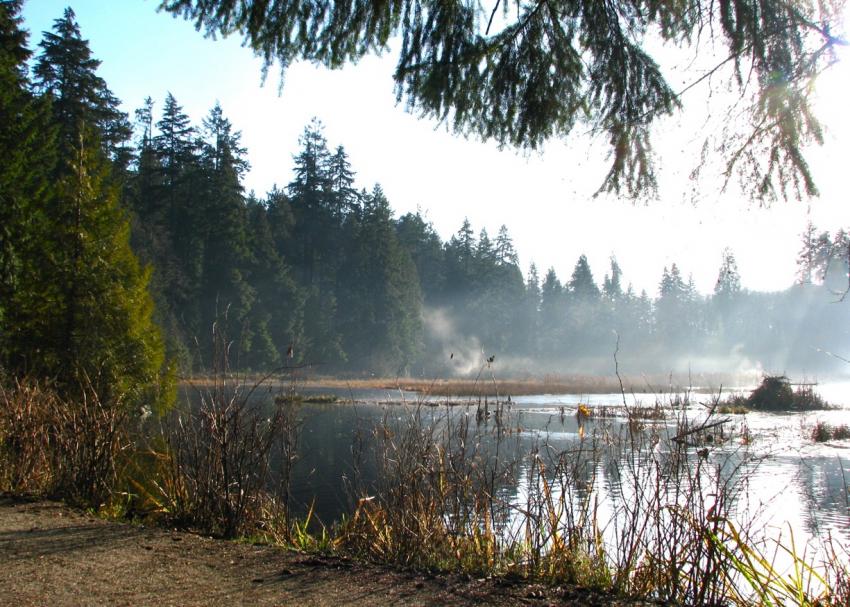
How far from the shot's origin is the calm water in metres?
6.90

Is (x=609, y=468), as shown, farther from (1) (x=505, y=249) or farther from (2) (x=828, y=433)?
(1) (x=505, y=249)

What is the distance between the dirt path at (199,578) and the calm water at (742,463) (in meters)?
1.45

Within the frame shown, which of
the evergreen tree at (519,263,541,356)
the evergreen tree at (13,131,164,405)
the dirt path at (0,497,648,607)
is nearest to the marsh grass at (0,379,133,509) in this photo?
the dirt path at (0,497,648,607)

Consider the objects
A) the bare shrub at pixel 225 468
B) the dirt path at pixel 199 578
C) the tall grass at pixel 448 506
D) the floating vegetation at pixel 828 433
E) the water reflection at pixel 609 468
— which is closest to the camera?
the dirt path at pixel 199 578

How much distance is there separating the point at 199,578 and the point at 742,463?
3.51 m

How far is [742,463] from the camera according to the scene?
4766 millimetres

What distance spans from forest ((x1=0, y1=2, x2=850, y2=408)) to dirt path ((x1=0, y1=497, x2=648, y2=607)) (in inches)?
52.9

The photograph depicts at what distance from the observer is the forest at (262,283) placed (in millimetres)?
17047

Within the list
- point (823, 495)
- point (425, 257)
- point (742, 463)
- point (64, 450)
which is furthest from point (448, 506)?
point (425, 257)

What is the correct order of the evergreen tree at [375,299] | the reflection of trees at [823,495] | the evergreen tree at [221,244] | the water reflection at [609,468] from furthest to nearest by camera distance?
the evergreen tree at [375,299]
the evergreen tree at [221,244]
the reflection of trees at [823,495]
the water reflection at [609,468]

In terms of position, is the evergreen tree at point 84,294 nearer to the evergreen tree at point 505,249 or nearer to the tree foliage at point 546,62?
the tree foliage at point 546,62

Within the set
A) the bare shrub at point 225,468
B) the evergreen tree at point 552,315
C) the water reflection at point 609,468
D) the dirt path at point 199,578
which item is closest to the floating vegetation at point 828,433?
the water reflection at point 609,468

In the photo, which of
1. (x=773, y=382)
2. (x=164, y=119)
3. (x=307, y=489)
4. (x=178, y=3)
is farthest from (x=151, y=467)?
(x=164, y=119)

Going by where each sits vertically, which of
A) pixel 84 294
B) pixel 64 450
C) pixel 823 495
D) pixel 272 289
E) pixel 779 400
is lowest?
pixel 823 495
